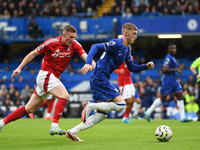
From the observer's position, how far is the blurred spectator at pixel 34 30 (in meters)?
24.1

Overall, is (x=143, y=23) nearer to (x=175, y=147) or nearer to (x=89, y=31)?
→ (x=89, y=31)

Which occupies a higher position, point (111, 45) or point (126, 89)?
point (111, 45)

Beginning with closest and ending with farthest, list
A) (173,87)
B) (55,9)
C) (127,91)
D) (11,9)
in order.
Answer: (173,87) → (127,91) → (55,9) → (11,9)

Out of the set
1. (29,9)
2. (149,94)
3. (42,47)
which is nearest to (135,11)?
(149,94)

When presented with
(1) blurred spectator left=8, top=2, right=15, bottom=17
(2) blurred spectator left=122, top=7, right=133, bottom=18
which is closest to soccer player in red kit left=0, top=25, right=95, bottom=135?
(2) blurred spectator left=122, top=7, right=133, bottom=18

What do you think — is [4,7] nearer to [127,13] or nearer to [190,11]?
[127,13]

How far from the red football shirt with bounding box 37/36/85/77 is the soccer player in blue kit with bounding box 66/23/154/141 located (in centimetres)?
76

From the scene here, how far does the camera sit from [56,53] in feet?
24.7

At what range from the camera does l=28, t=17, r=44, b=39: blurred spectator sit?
24.1 meters

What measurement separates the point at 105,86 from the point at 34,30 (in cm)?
1812

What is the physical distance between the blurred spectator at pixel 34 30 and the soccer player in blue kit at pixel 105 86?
17.7 metres

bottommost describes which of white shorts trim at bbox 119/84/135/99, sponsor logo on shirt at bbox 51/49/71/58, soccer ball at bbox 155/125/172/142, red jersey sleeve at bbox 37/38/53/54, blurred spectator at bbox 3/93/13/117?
blurred spectator at bbox 3/93/13/117

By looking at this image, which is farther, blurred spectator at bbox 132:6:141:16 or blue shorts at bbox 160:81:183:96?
blurred spectator at bbox 132:6:141:16

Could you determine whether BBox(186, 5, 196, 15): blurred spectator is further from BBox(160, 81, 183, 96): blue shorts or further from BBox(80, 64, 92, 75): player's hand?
BBox(80, 64, 92, 75): player's hand
